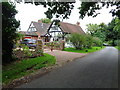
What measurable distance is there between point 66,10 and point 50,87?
626 cm

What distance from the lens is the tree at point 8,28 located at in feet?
19.8

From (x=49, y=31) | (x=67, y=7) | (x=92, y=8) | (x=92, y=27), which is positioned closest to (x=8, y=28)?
(x=67, y=7)

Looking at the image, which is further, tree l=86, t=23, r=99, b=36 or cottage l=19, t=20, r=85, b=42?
tree l=86, t=23, r=99, b=36

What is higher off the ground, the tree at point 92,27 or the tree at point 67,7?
the tree at point 92,27

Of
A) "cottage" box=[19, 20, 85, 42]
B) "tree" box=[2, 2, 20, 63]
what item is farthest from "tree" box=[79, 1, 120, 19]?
"cottage" box=[19, 20, 85, 42]

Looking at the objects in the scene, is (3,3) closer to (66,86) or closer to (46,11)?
(46,11)

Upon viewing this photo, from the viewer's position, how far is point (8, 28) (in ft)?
20.0

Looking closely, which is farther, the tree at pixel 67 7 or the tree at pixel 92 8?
the tree at pixel 92 8

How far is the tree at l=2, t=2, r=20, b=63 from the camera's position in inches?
238

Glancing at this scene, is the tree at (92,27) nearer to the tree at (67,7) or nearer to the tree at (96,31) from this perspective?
the tree at (96,31)

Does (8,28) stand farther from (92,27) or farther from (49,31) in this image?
(92,27)

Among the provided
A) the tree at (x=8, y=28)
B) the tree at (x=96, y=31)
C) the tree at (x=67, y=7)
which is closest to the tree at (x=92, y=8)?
the tree at (x=67, y=7)

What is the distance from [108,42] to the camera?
2271 inches

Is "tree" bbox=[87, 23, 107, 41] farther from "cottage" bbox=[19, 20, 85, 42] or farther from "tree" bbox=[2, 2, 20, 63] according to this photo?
"tree" bbox=[2, 2, 20, 63]
